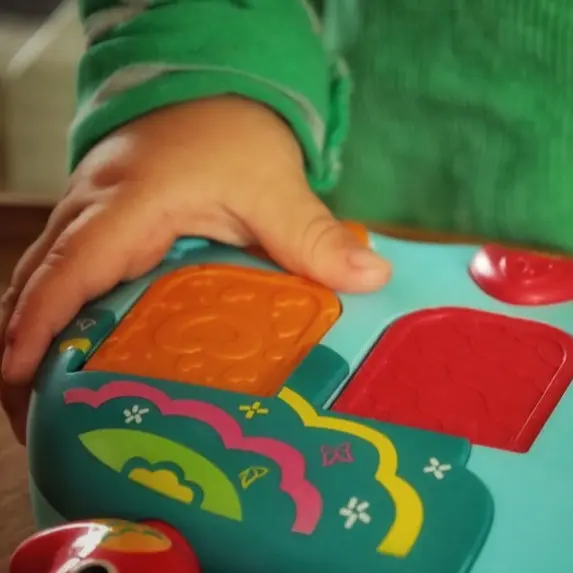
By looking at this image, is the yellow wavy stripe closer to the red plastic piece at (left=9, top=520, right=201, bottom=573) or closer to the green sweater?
the red plastic piece at (left=9, top=520, right=201, bottom=573)

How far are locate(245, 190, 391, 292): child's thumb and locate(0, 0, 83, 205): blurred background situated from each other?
0.64 m

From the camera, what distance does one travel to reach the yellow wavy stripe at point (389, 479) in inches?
12.1

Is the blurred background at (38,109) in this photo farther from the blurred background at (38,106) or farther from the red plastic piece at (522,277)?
the red plastic piece at (522,277)

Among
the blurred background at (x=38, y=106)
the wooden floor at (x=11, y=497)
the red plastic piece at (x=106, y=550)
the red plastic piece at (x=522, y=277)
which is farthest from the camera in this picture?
the blurred background at (x=38, y=106)

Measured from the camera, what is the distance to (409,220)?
593 millimetres

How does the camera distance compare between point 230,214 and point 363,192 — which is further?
point 363,192

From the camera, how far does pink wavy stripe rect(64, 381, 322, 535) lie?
32 cm

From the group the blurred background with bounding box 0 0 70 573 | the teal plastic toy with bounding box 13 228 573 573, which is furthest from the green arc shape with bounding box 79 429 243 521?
the blurred background with bounding box 0 0 70 573

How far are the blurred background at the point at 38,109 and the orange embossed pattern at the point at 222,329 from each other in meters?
0.65

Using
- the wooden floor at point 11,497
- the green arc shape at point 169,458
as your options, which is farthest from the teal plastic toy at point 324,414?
the wooden floor at point 11,497

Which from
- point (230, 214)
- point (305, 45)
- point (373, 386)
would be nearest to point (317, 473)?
point (373, 386)

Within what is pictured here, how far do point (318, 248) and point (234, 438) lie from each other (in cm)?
11

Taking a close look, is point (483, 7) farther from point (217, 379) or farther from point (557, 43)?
point (217, 379)

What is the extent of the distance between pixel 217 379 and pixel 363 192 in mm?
250
